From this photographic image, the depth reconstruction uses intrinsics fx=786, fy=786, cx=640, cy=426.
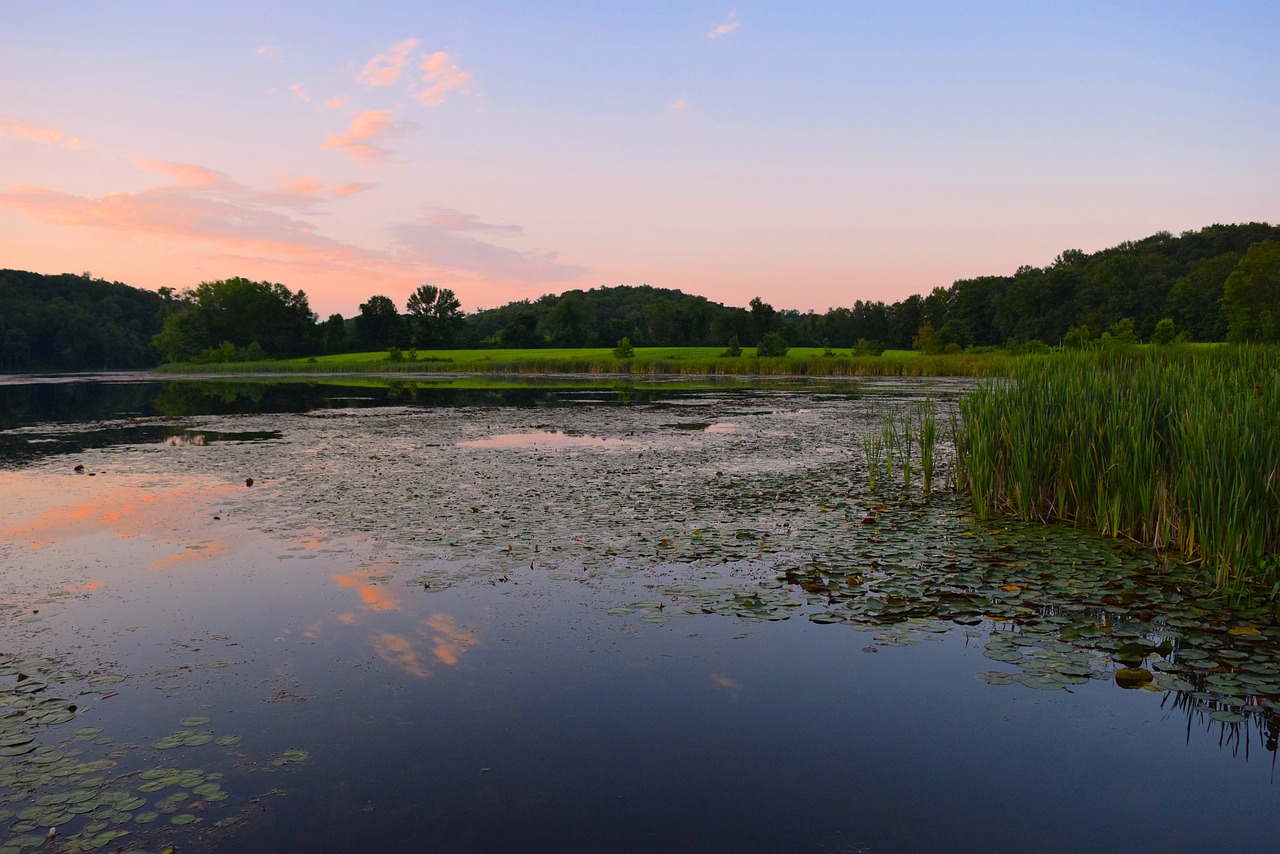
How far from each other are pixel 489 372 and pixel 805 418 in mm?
52021

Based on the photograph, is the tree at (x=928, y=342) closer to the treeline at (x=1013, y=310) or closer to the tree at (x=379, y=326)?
the treeline at (x=1013, y=310)

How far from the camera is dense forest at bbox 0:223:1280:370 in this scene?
104438mm

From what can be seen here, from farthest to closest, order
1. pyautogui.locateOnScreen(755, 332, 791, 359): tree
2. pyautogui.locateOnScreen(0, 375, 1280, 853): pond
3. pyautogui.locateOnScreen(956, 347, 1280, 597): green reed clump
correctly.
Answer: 1. pyautogui.locateOnScreen(755, 332, 791, 359): tree
2. pyautogui.locateOnScreen(956, 347, 1280, 597): green reed clump
3. pyautogui.locateOnScreen(0, 375, 1280, 853): pond

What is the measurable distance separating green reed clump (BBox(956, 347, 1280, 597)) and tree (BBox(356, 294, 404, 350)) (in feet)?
394

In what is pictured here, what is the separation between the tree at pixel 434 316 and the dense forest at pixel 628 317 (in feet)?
0.71

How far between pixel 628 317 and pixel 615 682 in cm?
13744

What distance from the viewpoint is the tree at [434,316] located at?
403ft

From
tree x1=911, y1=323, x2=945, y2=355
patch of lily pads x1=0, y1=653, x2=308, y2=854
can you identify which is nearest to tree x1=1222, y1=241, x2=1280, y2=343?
tree x1=911, y1=323, x2=945, y2=355

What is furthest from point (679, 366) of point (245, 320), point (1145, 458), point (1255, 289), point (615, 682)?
point (245, 320)

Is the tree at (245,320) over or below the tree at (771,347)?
over

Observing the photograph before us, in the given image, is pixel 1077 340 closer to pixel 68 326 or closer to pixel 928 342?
pixel 928 342

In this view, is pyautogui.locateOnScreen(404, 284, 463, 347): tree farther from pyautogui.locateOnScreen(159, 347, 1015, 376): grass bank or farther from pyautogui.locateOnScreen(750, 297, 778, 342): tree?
pyautogui.locateOnScreen(750, 297, 778, 342): tree

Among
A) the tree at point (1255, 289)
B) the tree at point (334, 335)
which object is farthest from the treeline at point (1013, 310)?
the tree at point (334, 335)

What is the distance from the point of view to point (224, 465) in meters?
16.3
